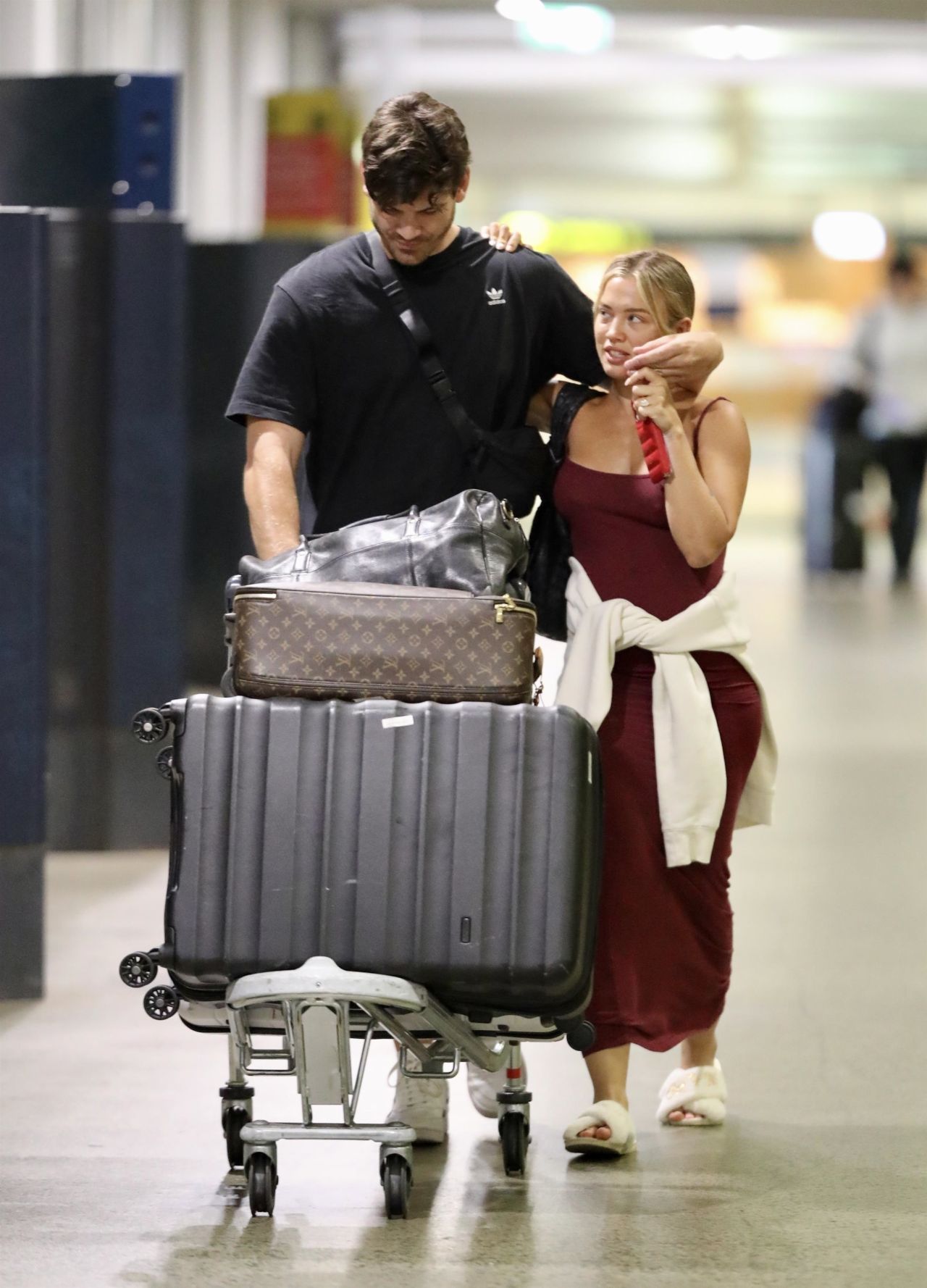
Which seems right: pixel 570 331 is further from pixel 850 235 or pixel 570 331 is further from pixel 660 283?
pixel 850 235

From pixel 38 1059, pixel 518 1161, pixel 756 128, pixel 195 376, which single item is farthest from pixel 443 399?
pixel 756 128

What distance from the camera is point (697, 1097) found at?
11.8ft

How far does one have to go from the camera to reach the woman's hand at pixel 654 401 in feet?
10.6

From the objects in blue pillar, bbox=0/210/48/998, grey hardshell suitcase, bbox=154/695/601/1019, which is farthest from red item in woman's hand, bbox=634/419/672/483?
blue pillar, bbox=0/210/48/998

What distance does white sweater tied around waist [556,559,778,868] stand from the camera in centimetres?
337

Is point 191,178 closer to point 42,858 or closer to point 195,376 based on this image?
point 195,376

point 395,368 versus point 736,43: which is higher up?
point 736,43

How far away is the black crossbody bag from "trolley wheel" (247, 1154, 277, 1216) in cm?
118

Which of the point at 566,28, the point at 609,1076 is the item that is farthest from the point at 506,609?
the point at 566,28

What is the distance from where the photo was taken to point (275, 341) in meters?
3.36

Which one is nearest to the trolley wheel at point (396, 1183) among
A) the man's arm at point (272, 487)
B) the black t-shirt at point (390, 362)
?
the man's arm at point (272, 487)

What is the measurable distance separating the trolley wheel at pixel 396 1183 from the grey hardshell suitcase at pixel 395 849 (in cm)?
30

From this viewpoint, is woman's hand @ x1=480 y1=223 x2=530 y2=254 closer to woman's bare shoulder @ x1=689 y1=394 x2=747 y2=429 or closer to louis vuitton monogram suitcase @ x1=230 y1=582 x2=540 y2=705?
woman's bare shoulder @ x1=689 y1=394 x2=747 y2=429

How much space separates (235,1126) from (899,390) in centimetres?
1379
